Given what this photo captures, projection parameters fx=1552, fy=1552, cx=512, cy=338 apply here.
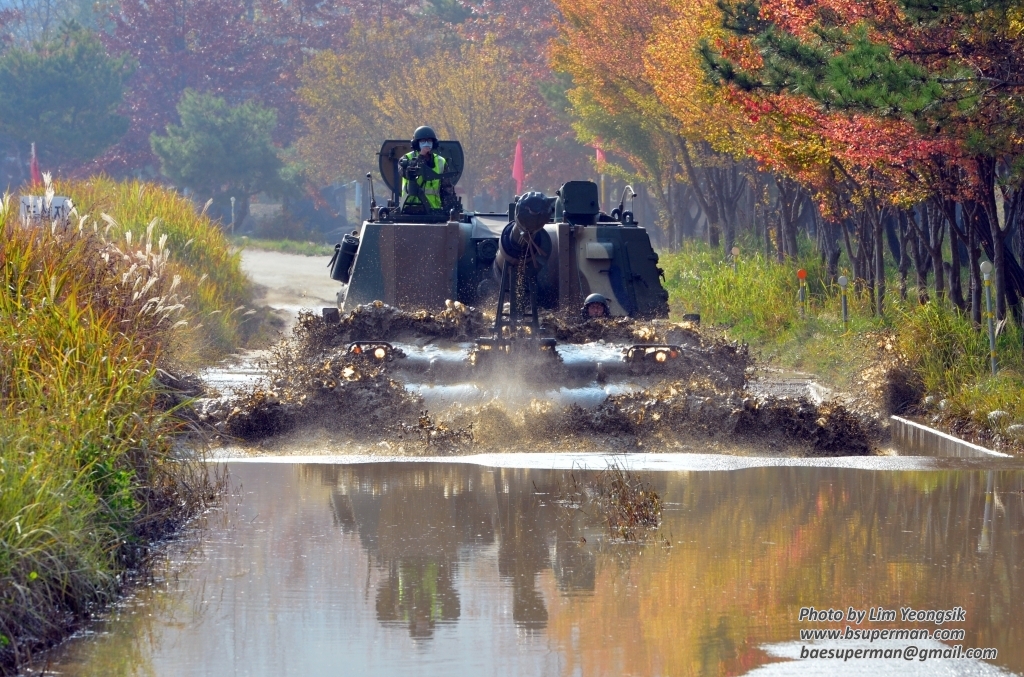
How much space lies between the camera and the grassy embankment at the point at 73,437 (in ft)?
23.7

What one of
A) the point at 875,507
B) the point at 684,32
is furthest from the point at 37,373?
the point at 684,32

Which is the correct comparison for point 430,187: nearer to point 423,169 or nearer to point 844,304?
point 423,169

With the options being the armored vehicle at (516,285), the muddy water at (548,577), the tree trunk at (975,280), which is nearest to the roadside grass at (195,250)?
the armored vehicle at (516,285)

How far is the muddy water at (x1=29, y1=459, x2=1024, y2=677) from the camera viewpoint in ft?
22.9

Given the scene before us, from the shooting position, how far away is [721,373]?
14797mm

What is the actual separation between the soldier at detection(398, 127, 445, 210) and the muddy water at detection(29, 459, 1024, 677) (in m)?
5.60

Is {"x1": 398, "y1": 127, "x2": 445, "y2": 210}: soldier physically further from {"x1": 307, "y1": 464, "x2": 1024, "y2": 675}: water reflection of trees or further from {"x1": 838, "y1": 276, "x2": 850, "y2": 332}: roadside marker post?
{"x1": 838, "y1": 276, "x2": 850, "y2": 332}: roadside marker post

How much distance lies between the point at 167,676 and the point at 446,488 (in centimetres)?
514

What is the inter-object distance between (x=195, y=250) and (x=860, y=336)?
12.4 meters

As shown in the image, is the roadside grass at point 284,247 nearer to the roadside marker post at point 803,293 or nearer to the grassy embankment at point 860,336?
the grassy embankment at point 860,336

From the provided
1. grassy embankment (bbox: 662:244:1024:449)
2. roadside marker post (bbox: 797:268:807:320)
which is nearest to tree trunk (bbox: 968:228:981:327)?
grassy embankment (bbox: 662:244:1024:449)

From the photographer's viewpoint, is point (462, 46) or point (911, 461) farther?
point (462, 46)

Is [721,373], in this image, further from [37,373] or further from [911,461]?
[37,373]

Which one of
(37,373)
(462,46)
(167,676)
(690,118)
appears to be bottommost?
(167,676)
